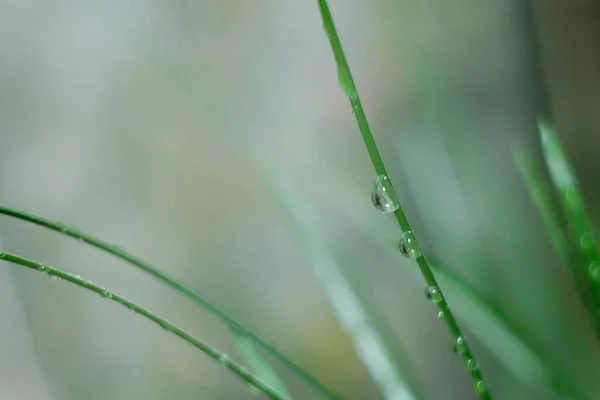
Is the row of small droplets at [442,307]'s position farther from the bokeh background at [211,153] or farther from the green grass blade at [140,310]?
the bokeh background at [211,153]

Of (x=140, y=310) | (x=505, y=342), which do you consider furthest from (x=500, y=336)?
(x=140, y=310)

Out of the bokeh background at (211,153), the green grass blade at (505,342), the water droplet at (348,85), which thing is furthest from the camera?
the bokeh background at (211,153)

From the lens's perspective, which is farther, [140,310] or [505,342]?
[505,342]

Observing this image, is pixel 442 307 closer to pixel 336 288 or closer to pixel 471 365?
pixel 471 365

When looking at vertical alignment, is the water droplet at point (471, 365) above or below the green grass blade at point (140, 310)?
below

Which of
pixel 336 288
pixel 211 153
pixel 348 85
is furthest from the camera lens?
pixel 211 153

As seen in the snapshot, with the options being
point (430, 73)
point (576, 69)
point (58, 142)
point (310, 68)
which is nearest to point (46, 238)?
point (58, 142)

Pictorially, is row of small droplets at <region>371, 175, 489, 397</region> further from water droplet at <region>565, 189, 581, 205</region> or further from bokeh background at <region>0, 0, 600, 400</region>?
bokeh background at <region>0, 0, 600, 400</region>

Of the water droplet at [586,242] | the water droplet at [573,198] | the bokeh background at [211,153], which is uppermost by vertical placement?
the bokeh background at [211,153]

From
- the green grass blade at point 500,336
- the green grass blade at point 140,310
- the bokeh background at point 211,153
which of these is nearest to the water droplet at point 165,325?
the green grass blade at point 140,310

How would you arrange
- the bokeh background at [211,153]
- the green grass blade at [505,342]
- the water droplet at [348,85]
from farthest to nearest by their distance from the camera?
the bokeh background at [211,153] → the green grass blade at [505,342] → the water droplet at [348,85]

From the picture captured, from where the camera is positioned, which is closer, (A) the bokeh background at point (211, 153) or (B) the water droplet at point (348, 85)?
(B) the water droplet at point (348, 85)
